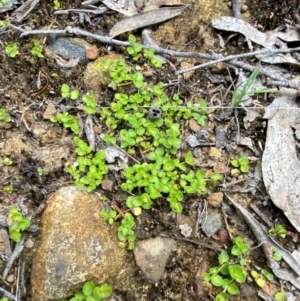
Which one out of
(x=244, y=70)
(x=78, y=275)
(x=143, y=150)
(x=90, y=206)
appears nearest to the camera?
(x=78, y=275)

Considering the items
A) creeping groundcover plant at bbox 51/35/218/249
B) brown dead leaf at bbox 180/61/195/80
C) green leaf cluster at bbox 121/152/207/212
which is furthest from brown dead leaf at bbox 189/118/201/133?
brown dead leaf at bbox 180/61/195/80

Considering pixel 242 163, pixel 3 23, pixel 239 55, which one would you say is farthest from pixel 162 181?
pixel 3 23

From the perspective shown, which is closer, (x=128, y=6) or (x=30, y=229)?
(x=30, y=229)

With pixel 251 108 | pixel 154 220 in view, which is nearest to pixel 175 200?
pixel 154 220

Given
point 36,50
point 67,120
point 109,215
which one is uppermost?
point 36,50

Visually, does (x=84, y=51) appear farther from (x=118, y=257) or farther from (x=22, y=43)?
(x=118, y=257)

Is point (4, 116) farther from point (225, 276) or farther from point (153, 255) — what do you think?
point (225, 276)

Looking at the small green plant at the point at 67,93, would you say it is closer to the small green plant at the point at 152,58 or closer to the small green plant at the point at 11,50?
the small green plant at the point at 11,50

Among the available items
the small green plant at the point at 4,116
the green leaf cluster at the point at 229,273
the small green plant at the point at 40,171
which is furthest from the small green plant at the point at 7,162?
the green leaf cluster at the point at 229,273
